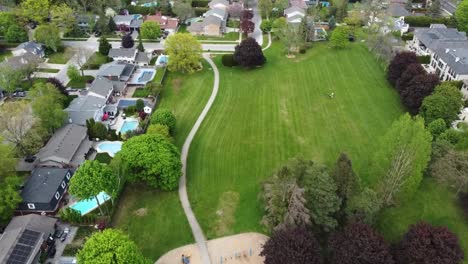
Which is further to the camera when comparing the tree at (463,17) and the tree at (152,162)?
the tree at (463,17)

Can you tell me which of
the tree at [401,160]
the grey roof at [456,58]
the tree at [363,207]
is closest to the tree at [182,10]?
the grey roof at [456,58]

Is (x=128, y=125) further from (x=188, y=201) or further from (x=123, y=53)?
(x=123, y=53)

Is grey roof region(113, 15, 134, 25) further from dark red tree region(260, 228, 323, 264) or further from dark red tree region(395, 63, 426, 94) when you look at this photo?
dark red tree region(260, 228, 323, 264)

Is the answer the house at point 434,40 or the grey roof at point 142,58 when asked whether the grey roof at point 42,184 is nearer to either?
the grey roof at point 142,58

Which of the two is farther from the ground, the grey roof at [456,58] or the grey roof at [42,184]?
the grey roof at [456,58]

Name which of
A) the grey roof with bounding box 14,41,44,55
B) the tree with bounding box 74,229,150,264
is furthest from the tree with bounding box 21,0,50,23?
the tree with bounding box 74,229,150,264

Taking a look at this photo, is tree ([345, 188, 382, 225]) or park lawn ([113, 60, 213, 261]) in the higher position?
tree ([345, 188, 382, 225])

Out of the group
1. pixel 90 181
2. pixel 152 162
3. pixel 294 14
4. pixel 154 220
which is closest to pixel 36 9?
pixel 294 14

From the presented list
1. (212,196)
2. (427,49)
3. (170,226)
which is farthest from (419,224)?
(427,49)
